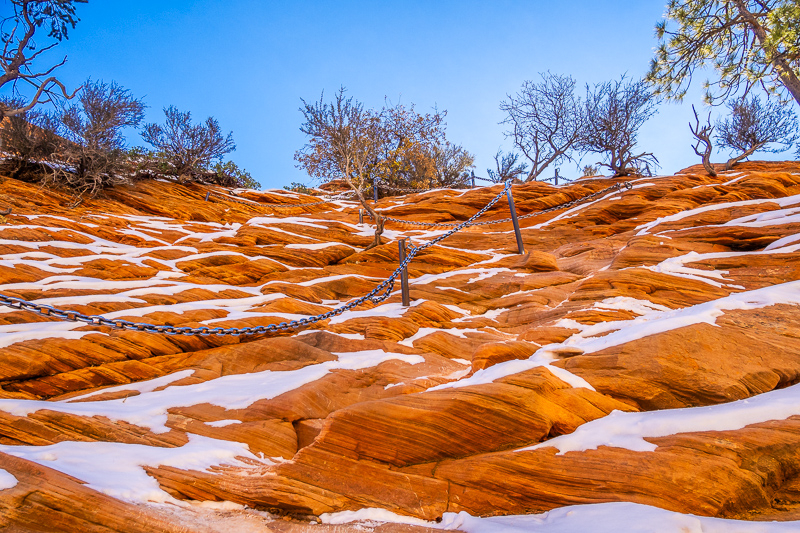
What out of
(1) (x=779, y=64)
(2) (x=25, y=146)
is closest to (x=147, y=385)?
(1) (x=779, y=64)

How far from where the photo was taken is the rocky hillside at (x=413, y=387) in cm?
287

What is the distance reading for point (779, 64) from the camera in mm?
9109

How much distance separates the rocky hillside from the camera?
2871 millimetres

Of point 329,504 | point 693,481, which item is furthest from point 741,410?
point 329,504

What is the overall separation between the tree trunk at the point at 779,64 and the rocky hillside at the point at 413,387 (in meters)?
2.78

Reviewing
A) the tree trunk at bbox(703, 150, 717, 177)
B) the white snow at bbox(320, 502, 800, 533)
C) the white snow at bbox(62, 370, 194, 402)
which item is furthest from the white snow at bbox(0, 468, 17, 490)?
the tree trunk at bbox(703, 150, 717, 177)

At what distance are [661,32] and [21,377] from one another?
1643 centimetres

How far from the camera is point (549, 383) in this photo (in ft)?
12.5

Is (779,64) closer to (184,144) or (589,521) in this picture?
(589,521)

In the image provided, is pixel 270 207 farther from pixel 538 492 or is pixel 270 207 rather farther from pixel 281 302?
pixel 538 492

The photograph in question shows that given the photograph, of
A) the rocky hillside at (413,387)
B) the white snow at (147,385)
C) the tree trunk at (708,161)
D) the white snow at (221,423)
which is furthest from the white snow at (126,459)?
the tree trunk at (708,161)

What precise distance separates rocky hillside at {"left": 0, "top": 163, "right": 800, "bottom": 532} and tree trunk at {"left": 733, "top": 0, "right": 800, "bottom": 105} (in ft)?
9.12

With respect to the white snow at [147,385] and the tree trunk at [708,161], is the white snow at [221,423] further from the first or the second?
the tree trunk at [708,161]

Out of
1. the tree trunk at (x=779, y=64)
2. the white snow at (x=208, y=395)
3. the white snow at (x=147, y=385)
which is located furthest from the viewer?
the tree trunk at (x=779, y=64)
